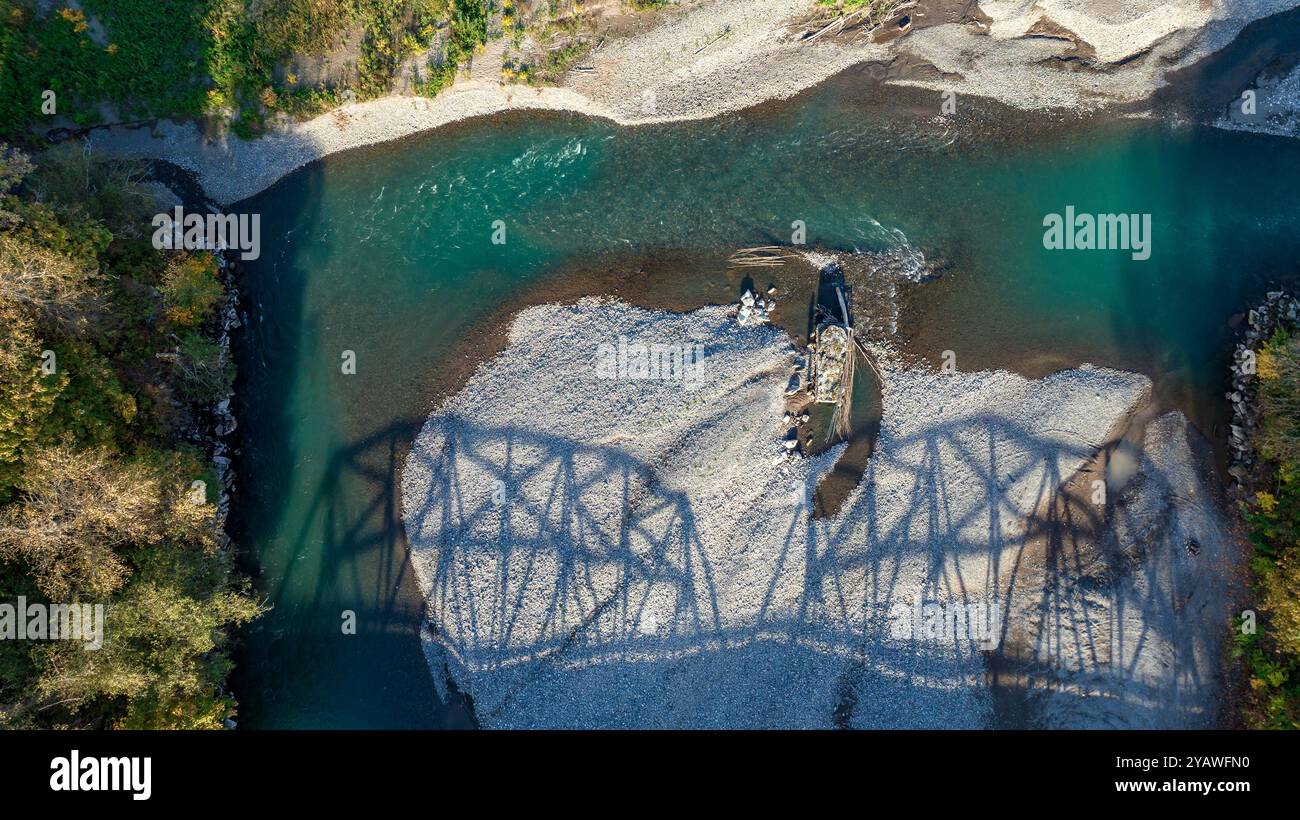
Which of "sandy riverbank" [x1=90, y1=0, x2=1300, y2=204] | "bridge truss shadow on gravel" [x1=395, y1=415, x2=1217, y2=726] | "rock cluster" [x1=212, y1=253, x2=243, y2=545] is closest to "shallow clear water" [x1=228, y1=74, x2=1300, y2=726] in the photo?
"rock cluster" [x1=212, y1=253, x2=243, y2=545]

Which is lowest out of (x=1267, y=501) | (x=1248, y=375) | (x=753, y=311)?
(x=1267, y=501)

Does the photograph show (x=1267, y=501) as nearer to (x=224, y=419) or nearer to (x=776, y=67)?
(x=776, y=67)

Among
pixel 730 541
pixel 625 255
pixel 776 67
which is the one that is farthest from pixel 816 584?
pixel 776 67

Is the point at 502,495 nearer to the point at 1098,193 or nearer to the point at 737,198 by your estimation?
the point at 737,198

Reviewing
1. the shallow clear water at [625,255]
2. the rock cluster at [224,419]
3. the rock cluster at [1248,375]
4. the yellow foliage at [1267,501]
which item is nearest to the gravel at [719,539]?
the shallow clear water at [625,255]

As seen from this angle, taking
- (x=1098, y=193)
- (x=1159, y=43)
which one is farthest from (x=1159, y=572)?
(x=1159, y=43)

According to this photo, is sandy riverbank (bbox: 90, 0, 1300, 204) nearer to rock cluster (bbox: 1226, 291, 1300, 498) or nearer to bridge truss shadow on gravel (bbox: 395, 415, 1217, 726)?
rock cluster (bbox: 1226, 291, 1300, 498)

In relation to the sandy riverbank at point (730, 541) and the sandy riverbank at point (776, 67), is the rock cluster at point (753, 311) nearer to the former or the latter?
the sandy riverbank at point (730, 541)
